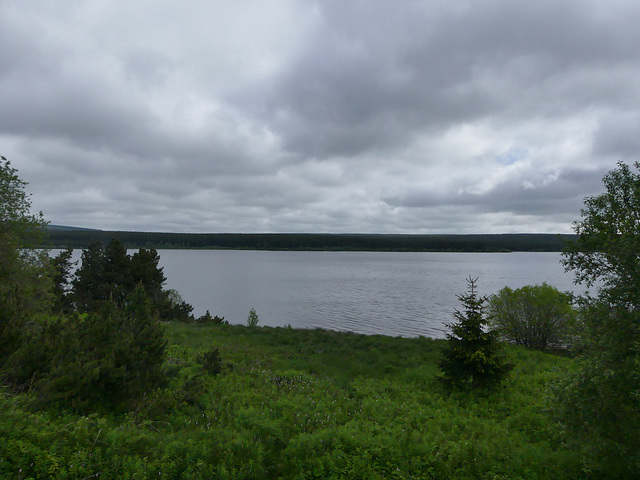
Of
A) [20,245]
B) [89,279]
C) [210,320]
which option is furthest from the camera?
[89,279]

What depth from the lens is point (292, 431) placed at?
25.7 ft

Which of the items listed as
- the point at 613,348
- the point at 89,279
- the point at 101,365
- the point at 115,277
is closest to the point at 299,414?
the point at 101,365

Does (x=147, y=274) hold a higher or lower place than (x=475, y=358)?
higher

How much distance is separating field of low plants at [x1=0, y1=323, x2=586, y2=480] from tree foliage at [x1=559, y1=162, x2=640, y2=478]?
0.94m

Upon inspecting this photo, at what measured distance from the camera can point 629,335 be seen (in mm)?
6699

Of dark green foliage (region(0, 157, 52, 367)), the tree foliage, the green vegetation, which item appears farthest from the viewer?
dark green foliage (region(0, 157, 52, 367))

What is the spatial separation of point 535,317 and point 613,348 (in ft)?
76.7

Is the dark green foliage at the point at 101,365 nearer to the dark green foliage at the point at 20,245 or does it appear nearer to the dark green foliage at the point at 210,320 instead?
the dark green foliage at the point at 20,245

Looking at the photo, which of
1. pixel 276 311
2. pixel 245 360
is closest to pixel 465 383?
pixel 245 360

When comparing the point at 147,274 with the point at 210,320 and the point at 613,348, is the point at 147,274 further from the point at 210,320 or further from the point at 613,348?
the point at 613,348

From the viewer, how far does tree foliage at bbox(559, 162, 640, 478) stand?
662 centimetres

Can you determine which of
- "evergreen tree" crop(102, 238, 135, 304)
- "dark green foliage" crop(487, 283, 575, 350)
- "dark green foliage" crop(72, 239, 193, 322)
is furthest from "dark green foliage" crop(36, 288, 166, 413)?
"evergreen tree" crop(102, 238, 135, 304)

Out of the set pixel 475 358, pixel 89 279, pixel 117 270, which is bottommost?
pixel 89 279

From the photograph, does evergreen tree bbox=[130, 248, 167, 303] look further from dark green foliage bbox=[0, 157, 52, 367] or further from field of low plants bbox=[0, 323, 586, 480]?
field of low plants bbox=[0, 323, 586, 480]
